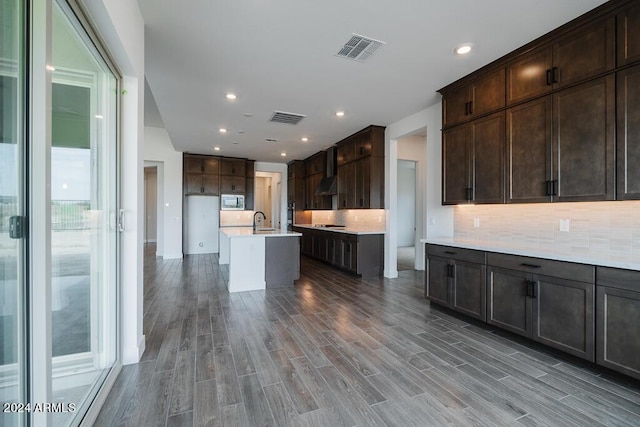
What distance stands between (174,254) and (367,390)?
7.23 m

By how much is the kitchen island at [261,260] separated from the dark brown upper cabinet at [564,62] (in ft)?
12.2

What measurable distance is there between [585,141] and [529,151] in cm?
45

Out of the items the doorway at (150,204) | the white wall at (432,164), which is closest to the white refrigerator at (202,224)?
the doorway at (150,204)

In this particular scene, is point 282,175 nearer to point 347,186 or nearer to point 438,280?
point 347,186

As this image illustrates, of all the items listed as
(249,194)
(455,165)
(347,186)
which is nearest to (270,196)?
(249,194)

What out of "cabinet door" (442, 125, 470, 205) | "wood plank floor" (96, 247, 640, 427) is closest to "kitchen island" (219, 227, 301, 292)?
"wood plank floor" (96, 247, 640, 427)

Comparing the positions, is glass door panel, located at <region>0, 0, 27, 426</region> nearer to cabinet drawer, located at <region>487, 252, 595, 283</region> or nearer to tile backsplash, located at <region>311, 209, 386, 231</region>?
cabinet drawer, located at <region>487, 252, 595, 283</region>

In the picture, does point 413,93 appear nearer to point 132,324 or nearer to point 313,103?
point 313,103

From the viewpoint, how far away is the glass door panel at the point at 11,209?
1.00 m

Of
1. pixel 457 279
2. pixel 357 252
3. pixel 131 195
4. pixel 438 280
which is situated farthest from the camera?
pixel 357 252

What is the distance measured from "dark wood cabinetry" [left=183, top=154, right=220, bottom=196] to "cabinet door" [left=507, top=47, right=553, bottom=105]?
734 centimetres

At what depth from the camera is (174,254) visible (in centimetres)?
777

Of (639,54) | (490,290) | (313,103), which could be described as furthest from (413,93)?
(490,290)

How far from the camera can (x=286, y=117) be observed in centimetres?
504
